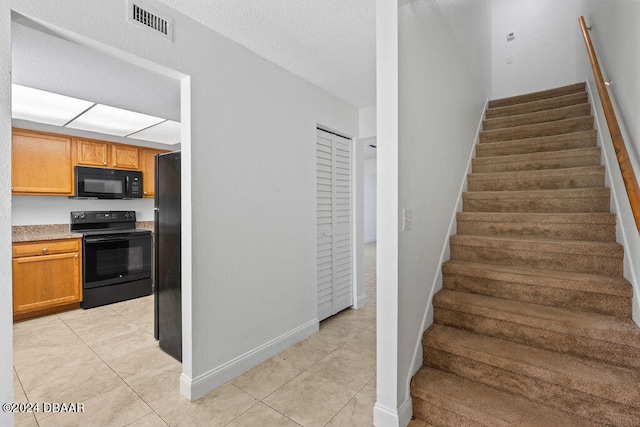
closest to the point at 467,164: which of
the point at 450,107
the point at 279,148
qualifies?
the point at 450,107

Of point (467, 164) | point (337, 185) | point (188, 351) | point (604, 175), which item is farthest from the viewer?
point (337, 185)

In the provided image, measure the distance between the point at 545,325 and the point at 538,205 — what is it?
3.73 ft

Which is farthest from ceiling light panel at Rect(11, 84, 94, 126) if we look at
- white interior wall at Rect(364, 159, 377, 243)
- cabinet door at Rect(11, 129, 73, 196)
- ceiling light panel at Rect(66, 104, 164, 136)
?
white interior wall at Rect(364, 159, 377, 243)

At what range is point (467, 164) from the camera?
3.01 metres

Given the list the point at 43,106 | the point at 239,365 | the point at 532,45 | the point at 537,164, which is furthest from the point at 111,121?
the point at 532,45

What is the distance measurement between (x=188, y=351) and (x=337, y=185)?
2.23 m

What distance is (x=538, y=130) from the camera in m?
3.07

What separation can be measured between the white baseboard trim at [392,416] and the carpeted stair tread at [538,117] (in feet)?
10.6

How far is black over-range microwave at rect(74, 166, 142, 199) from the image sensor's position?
384 cm

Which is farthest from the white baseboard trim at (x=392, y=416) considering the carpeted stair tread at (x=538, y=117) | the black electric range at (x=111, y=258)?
the black electric range at (x=111, y=258)

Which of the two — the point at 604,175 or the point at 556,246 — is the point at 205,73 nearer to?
the point at 556,246

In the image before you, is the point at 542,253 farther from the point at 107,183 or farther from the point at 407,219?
the point at 107,183

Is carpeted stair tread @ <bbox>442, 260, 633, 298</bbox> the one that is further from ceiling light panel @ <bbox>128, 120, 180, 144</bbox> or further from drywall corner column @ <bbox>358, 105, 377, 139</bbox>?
ceiling light panel @ <bbox>128, 120, 180, 144</bbox>

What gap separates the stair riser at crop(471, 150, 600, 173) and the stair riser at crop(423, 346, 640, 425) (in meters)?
1.94
